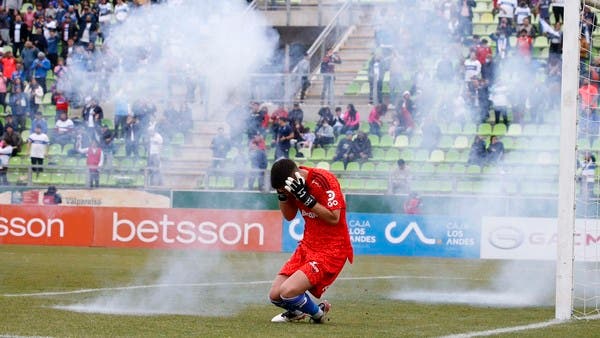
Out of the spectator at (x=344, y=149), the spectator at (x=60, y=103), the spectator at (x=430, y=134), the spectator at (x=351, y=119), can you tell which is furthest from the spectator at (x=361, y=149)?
the spectator at (x=60, y=103)

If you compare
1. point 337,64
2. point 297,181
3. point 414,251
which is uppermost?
point 337,64

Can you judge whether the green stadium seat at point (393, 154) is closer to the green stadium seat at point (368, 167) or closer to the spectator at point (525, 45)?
the green stadium seat at point (368, 167)

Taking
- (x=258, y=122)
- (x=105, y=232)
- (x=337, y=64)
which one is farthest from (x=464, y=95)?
(x=105, y=232)

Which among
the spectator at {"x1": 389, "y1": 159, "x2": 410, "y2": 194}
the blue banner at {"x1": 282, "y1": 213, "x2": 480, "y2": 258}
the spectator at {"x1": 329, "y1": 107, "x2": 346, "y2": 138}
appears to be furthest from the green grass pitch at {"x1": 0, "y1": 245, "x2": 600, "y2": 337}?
the spectator at {"x1": 329, "y1": 107, "x2": 346, "y2": 138}

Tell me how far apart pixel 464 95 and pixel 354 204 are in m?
3.86

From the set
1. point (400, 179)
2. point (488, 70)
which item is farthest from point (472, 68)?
point (400, 179)

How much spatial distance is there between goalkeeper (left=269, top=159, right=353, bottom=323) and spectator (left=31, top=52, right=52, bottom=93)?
66.0 feet

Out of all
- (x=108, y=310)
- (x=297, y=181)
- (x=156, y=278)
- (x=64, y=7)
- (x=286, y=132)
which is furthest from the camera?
(x=64, y=7)

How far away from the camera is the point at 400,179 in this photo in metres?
27.5

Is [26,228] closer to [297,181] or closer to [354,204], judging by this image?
[354,204]

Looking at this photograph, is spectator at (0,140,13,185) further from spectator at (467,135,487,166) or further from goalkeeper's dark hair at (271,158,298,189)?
goalkeeper's dark hair at (271,158,298,189)

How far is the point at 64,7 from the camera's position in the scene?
1237 inches

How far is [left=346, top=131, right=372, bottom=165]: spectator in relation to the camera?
2839 centimetres

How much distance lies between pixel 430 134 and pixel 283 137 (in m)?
3.72
